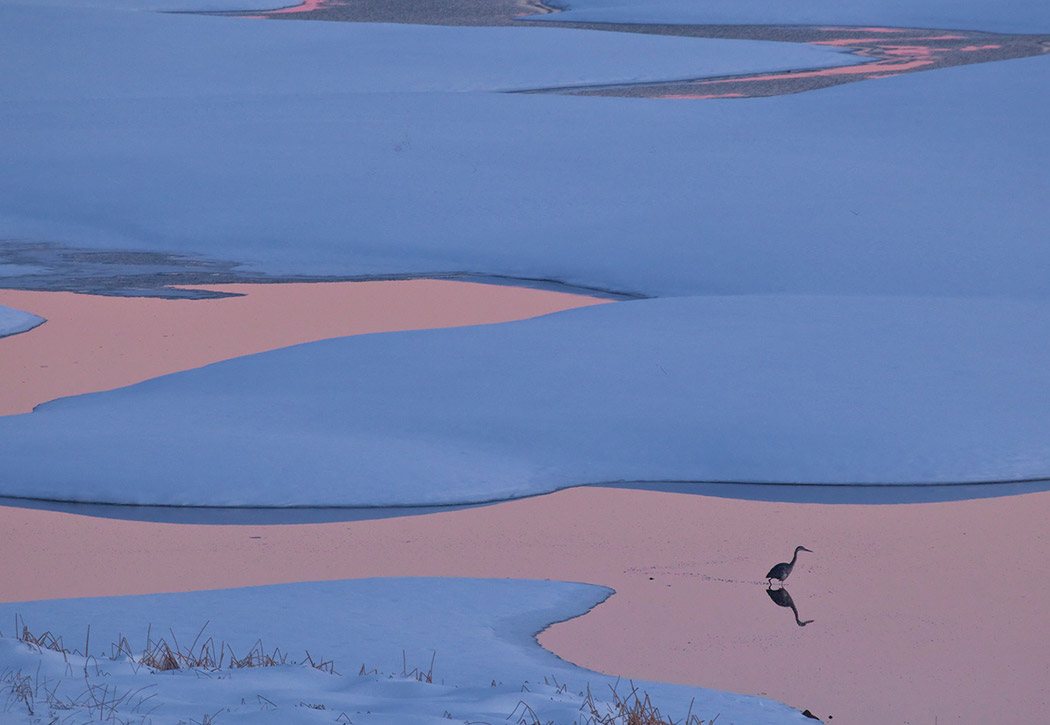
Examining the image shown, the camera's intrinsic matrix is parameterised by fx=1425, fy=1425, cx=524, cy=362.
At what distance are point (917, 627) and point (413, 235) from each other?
6033 millimetres

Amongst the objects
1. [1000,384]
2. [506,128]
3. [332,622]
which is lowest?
[332,622]

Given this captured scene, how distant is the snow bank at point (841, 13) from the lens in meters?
20.8

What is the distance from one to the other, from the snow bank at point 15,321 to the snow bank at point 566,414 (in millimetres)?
1499

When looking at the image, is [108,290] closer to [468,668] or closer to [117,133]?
[117,133]


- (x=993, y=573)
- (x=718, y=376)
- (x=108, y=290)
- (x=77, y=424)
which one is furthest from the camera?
(x=108, y=290)

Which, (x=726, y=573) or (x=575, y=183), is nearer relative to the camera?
(x=726, y=573)

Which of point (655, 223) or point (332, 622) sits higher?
point (655, 223)

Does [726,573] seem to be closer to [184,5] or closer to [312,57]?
[312,57]

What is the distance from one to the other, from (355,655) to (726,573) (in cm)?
138

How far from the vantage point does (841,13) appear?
22.4 m

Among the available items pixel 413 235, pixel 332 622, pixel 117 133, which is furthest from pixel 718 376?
pixel 117 133

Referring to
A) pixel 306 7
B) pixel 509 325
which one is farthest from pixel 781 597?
pixel 306 7

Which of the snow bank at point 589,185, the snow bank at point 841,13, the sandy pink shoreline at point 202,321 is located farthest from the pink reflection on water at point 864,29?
the sandy pink shoreline at point 202,321

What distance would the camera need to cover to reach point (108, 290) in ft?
28.6
